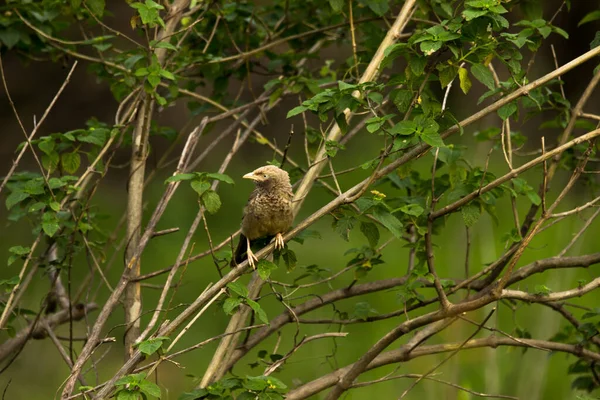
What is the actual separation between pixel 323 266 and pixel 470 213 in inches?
112

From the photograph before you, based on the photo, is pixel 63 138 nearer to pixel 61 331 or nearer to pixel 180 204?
pixel 61 331

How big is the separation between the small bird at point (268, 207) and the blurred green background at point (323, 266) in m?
0.31

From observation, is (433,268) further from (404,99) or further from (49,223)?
(49,223)

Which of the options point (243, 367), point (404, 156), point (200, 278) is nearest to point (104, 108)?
point (200, 278)

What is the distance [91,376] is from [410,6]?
3160 mm

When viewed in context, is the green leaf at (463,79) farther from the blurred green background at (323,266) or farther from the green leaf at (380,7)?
the green leaf at (380,7)

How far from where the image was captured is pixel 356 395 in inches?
174

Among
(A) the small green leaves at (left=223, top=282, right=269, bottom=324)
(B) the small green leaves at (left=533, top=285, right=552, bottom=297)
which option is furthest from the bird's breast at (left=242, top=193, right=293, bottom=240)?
(B) the small green leaves at (left=533, top=285, right=552, bottom=297)

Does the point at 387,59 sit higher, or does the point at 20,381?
the point at 387,59

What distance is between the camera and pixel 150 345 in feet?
8.52

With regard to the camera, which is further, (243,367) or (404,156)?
(243,367)

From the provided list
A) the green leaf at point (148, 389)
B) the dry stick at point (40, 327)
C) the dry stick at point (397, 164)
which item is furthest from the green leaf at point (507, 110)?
the dry stick at point (40, 327)

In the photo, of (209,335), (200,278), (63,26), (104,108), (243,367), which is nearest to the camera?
(63,26)

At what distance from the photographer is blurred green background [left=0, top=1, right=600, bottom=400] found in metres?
4.22
